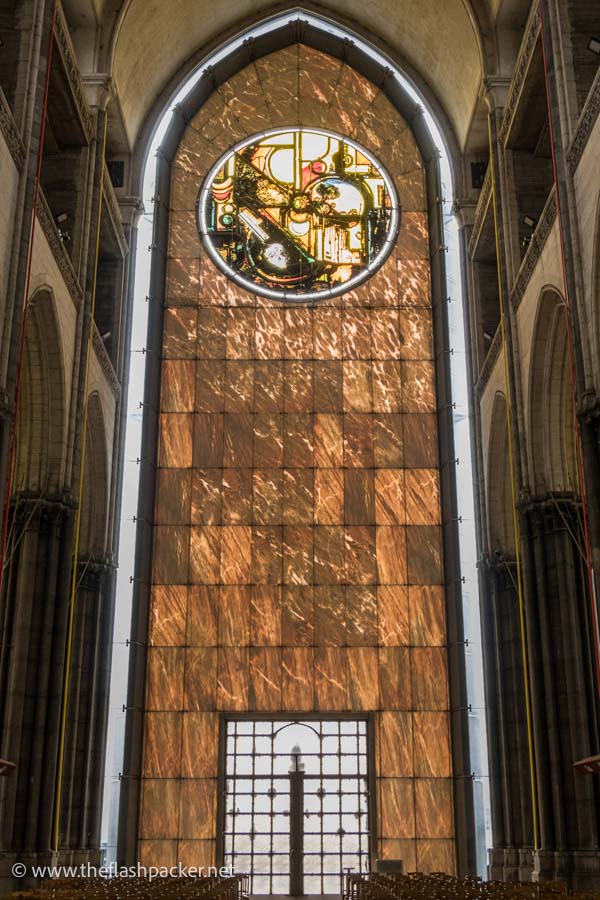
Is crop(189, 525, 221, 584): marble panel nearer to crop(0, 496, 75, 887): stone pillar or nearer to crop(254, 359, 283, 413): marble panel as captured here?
crop(254, 359, 283, 413): marble panel

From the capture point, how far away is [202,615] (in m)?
26.9

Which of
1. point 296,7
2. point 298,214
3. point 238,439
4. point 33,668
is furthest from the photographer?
point 296,7

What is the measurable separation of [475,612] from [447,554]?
64.3 inches

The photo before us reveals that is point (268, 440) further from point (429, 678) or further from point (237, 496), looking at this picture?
point (429, 678)

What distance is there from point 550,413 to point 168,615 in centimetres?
1085

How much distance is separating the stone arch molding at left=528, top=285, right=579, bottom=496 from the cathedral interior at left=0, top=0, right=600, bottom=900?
0.06m

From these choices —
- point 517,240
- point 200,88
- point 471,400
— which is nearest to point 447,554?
point 471,400

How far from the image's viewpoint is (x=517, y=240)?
2408 cm

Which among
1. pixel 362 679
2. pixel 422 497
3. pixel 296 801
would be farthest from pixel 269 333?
pixel 296 801

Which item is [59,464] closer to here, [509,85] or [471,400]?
[471,400]

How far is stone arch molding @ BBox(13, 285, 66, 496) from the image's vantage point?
71.4 feet

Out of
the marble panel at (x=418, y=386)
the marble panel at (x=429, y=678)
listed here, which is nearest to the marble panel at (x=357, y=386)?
the marble panel at (x=418, y=386)

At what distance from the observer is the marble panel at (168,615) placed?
26.7m

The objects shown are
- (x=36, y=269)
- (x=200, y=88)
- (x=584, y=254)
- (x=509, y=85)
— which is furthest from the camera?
(x=200, y=88)
